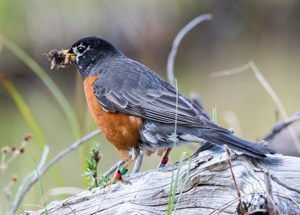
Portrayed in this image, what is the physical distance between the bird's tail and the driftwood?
0.16 ft

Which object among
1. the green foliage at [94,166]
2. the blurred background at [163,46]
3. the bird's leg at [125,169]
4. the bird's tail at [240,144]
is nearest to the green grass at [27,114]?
the bird's leg at [125,169]

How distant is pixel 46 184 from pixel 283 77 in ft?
12.3

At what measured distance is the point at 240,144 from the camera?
137 inches

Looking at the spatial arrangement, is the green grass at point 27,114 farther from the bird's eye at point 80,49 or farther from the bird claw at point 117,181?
the bird claw at point 117,181

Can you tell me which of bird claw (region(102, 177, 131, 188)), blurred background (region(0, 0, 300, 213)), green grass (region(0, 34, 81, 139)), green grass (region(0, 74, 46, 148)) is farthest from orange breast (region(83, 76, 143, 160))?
blurred background (region(0, 0, 300, 213))

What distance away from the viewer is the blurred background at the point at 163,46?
343 inches

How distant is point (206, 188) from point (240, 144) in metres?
0.28

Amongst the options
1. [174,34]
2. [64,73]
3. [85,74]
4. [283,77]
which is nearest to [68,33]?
[64,73]

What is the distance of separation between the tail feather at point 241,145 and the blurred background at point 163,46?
176 inches

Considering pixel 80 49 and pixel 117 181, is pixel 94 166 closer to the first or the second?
pixel 117 181

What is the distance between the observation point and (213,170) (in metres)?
3.35

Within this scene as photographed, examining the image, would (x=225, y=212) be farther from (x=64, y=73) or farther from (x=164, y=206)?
(x=64, y=73)

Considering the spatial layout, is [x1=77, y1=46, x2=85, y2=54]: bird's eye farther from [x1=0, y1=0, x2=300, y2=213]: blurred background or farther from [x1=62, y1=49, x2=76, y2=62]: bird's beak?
[x1=0, y1=0, x2=300, y2=213]: blurred background

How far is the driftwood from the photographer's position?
128 inches
